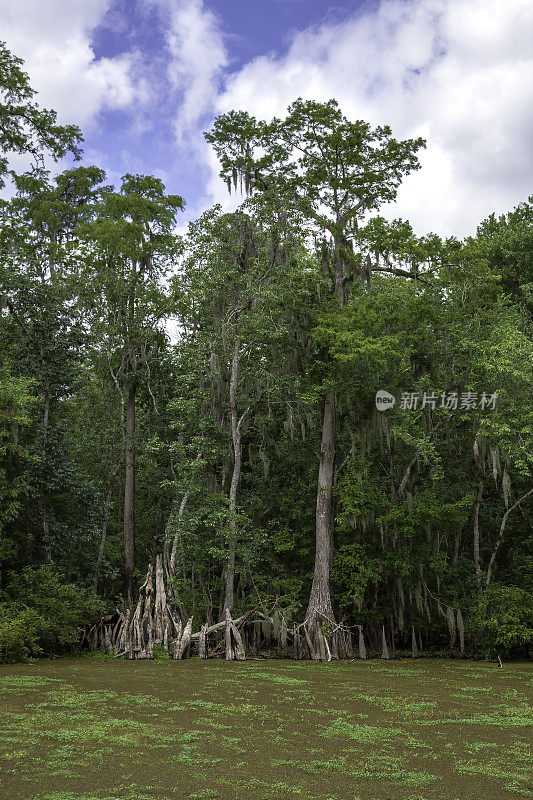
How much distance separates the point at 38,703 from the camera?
748 cm

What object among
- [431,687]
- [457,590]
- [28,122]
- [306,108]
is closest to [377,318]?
[306,108]

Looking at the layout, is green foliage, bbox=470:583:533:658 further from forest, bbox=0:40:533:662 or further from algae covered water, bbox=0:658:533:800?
algae covered water, bbox=0:658:533:800

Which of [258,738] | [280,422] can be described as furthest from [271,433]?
[258,738]

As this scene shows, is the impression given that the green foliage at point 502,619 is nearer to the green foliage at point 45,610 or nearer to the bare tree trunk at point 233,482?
the bare tree trunk at point 233,482

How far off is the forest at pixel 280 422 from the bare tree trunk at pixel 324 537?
0.05m

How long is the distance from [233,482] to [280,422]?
111 inches

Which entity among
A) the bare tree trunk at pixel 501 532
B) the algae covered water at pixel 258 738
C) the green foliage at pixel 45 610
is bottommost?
the algae covered water at pixel 258 738

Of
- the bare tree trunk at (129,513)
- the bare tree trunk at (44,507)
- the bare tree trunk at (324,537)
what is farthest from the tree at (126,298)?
the bare tree trunk at (324,537)

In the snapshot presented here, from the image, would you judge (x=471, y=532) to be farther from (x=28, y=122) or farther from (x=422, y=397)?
(x=28, y=122)

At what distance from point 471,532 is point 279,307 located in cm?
902

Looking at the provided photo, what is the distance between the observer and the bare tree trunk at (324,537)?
14781 millimetres

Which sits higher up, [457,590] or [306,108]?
[306,108]

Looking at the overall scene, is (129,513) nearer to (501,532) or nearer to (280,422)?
(280,422)

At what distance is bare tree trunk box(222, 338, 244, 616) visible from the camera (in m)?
15.1
